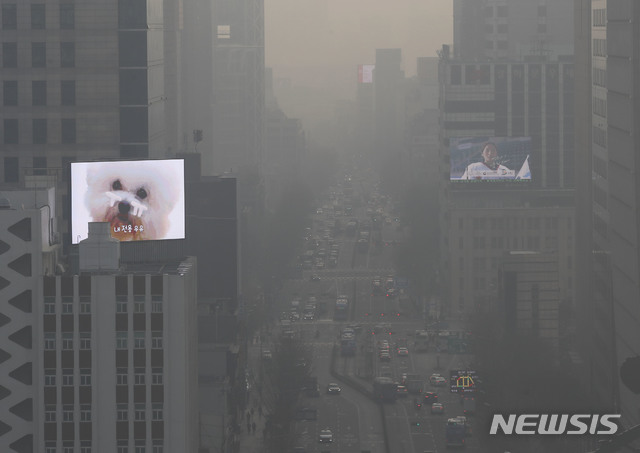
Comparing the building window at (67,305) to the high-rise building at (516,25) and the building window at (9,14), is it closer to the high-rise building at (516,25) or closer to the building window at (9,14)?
the building window at (9,14)

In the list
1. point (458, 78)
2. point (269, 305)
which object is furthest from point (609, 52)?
point (458, 78)

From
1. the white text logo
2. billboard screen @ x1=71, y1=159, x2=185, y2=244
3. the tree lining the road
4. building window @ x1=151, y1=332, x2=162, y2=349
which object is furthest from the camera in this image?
the tree lining the road

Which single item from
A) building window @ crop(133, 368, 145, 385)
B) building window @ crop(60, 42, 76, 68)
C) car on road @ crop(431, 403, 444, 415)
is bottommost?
car on road @ crop(431, 403, 444, 415)

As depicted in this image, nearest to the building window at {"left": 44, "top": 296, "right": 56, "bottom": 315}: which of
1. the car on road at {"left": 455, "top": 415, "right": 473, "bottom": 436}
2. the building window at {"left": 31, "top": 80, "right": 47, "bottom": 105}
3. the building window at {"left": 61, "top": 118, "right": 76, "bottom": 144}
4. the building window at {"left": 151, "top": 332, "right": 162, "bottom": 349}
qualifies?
the building window at {"left": 151, "top": 332, "right": 162, "bottom": 349}

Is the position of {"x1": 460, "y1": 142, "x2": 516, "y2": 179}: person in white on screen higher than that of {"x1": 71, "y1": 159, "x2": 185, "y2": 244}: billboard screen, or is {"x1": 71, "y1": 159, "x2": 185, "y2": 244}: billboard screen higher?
{"x1": 71, "y1": 159, "x2": 185, "y2": 244}: billboard screen

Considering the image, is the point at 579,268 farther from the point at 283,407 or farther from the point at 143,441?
the point at 143,441

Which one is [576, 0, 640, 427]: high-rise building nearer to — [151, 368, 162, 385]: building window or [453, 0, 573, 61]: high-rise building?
[151, 368, 162, 385]: building window
